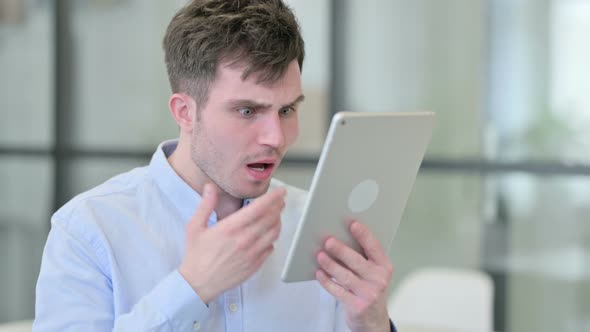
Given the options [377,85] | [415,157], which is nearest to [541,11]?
[377,85]

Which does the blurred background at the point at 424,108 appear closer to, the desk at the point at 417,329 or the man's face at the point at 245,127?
the desk at the point at 417,329

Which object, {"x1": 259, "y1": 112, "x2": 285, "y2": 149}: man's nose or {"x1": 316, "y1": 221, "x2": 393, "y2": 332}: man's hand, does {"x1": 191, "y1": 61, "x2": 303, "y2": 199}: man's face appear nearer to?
{"x1": 259, "y1": 112, "x2": 285, "y2": 149}: man's nose

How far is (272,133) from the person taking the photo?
1453mm

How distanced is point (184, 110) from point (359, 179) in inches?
15.5

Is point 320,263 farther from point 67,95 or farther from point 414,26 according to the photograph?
point 67,95

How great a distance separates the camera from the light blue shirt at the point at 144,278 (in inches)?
52.5

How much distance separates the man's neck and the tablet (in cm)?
29

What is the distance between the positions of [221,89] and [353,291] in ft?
1.44

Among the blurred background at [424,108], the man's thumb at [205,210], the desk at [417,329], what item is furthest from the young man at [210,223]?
the blurred background at [424,108]

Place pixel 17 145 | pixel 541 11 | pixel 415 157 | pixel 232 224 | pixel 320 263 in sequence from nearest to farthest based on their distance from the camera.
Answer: pixel 232 224 → pixel 320 263 → pixel 415 157 → pixel 541 11 → pixel 17 145

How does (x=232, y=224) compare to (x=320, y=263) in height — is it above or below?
above

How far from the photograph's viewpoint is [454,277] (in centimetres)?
312

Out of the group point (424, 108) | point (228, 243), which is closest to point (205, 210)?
point (228, 243)

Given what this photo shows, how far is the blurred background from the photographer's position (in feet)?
12.2
